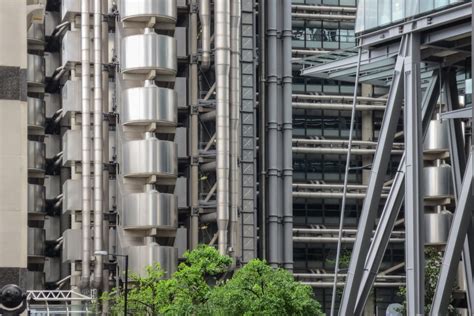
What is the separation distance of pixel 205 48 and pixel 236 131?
5.57m

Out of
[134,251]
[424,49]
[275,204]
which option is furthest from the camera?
[275,204]

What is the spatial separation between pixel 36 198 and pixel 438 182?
91.4 feet

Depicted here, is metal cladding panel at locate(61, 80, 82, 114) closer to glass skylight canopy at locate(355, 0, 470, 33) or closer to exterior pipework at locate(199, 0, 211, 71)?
exterior pipework at locate(199, 0, 211, 71)

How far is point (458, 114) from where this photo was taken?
2110 inches

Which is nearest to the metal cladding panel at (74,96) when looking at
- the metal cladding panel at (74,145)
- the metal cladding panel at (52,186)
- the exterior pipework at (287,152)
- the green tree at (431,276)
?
the metal cladding panel at (74,145)

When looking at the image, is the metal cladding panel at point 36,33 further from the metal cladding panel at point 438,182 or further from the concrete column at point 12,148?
the concrete column at point 12,148

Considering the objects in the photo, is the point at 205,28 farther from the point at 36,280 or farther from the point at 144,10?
the point at 36,280

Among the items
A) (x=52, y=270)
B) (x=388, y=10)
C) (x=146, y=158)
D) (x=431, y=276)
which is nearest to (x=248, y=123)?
(x=146, y=158)

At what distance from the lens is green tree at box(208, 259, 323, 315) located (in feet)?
237

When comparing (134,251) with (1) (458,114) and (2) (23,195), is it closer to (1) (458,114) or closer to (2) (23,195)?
(1) (458,114)

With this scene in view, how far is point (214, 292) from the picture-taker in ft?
245

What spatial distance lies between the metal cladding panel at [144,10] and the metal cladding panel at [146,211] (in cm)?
1064

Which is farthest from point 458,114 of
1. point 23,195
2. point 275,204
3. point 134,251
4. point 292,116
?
point 292,116

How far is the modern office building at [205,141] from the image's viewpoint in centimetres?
9206
